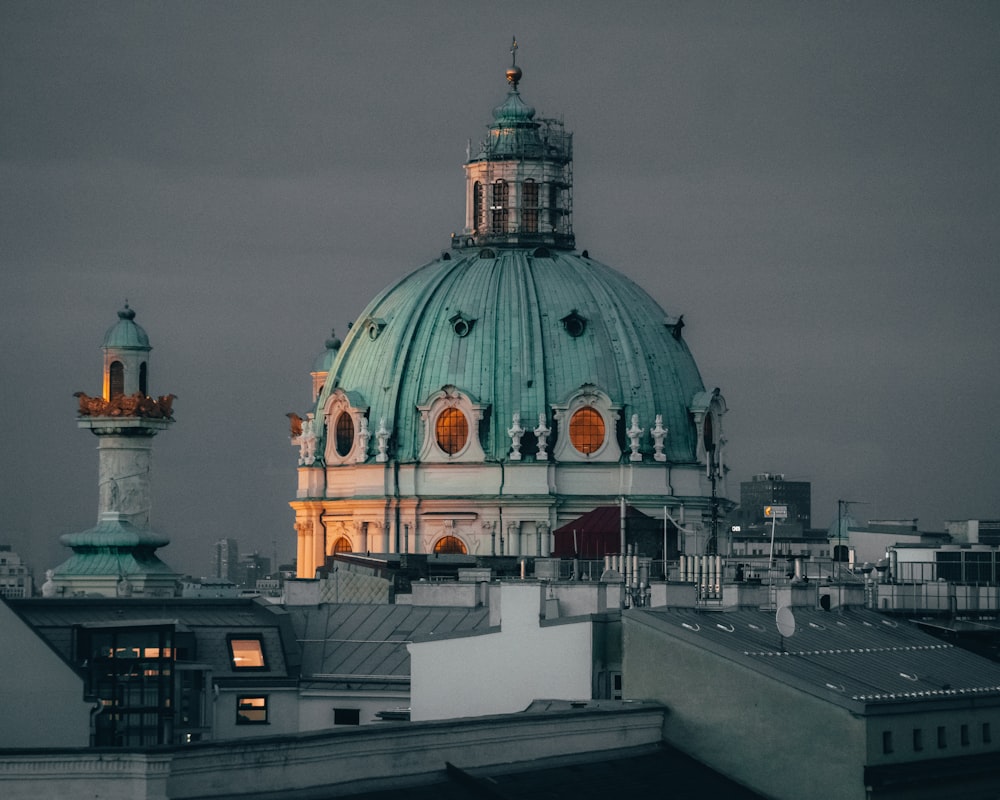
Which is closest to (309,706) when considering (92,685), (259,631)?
(259,631)

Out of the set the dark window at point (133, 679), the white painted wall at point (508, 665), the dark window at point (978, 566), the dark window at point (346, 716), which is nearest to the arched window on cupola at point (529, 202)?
the dark window at point (978, 566)

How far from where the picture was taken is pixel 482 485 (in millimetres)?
129000

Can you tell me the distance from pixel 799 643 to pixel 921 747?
5069 millimetres

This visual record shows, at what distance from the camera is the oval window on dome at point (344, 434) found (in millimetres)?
132375

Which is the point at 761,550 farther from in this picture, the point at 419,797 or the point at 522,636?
the point at 419,797

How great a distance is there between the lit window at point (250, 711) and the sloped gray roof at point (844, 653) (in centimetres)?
1247

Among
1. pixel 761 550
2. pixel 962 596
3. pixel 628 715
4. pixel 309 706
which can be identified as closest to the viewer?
pixel 628 715

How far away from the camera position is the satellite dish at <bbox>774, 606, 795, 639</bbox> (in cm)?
6481

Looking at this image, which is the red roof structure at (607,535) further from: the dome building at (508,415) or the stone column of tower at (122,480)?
the stone column of tower at (122,480)

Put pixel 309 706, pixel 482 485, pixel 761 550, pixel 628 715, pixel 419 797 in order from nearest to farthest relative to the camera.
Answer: pixel 419 797, pixel 628 715, pixel 309 706, pixel 482 485, pixel 761 550

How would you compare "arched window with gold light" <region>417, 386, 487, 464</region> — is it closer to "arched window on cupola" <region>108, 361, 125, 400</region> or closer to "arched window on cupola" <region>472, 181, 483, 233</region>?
"arched window on cupola" <region>472, 181, 483, 233</region>

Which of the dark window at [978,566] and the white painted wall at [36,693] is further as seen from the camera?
the dark window at [978,566]

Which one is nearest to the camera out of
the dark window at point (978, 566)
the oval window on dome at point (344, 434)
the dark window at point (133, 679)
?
the dark window at point (133, 679)

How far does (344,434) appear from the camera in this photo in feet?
436
